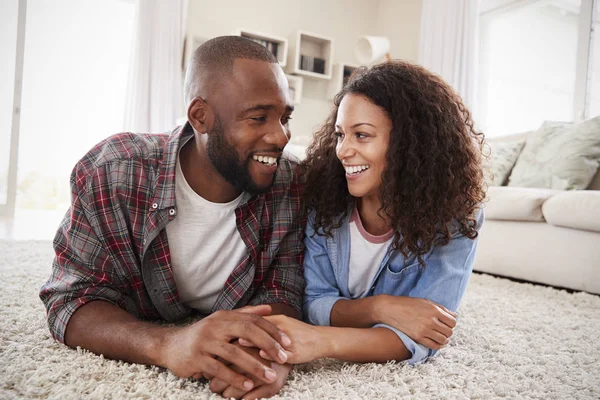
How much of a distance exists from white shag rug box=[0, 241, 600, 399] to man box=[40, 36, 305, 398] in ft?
0.24

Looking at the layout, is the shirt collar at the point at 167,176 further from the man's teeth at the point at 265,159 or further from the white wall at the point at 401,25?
the white wall at the point at 401,25

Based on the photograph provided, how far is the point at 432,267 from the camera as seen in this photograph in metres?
1.15

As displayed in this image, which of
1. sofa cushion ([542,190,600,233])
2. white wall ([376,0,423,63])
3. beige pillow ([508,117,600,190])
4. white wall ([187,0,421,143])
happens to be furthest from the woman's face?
white wall ([376,0,423,63])

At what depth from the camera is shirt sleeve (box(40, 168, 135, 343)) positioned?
1.04 m

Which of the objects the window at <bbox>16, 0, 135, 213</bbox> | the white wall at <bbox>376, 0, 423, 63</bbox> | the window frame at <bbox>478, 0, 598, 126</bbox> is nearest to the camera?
the window frame at <bbox>478, 0, 598, 126</bbox>

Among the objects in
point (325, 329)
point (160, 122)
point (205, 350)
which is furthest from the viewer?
point (160, 122)

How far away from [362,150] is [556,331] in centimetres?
91

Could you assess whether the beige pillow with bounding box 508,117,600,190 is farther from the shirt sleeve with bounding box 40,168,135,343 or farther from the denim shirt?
the shirt sleeve with bounding box 40,168,135,343

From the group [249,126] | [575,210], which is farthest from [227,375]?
[575,210]

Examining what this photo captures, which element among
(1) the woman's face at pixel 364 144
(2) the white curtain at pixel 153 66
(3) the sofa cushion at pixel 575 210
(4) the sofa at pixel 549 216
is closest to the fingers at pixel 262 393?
(1) the woman's face at pixel 364 144

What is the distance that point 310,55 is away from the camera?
16.1ft

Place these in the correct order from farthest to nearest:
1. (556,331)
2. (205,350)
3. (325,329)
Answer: (556,331) < (325,329) < (205,350)

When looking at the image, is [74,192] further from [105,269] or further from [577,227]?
[577,227]


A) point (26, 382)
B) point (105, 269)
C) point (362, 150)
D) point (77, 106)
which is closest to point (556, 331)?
point (362, 150)
